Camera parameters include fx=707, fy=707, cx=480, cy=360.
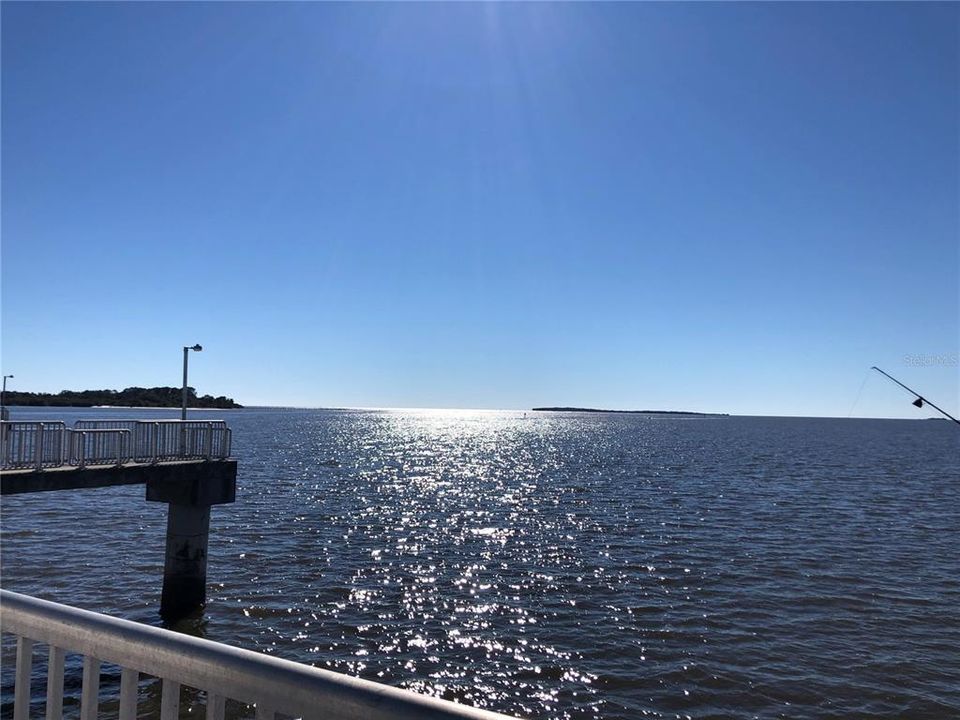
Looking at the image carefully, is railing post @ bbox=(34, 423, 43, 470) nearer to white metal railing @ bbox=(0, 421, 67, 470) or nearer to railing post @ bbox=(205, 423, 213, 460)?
white metal railing @ bbox=(0, 421, 67, 470)

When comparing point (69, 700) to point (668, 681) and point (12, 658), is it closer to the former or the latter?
point (12, 658)

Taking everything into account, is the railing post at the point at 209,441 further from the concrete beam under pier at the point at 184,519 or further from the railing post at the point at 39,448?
the railing post at the point at 39,448

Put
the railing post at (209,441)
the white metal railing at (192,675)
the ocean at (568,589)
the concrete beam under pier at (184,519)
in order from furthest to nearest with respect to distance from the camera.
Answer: the railing post at (209,441), the concrete beam under pier at (184,519), the ocean at (568,589), the white metal railing at (192,675)

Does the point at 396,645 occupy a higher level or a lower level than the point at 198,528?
lower

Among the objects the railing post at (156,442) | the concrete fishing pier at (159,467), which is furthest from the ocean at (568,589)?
the railing post at (156,442)

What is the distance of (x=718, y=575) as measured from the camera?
1989cm

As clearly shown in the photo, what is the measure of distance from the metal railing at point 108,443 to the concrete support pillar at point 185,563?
4.62ft

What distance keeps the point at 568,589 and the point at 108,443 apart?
1166cm

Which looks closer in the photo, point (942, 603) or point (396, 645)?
point (396, 645)

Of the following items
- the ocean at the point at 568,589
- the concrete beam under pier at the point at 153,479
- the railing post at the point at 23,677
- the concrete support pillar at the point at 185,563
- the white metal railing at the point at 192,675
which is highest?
the white metal railing at the point at 192,675

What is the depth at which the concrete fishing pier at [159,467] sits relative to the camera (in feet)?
45.4

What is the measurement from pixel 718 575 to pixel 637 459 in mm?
45491

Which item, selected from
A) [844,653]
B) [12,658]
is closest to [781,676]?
[844,653]

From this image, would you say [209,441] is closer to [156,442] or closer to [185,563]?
[156,442]
